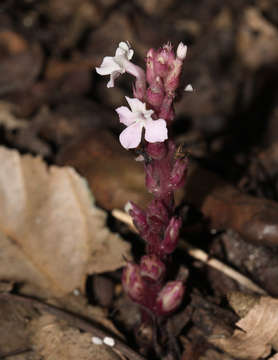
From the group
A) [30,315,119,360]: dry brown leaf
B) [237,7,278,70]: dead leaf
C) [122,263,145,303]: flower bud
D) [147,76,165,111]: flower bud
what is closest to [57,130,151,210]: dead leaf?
[122,263,145,303]: flower bud

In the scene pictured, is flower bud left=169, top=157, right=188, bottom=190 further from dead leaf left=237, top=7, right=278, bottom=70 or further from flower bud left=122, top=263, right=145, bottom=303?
dead leaf left=237, top=7, right=278, bottom=70

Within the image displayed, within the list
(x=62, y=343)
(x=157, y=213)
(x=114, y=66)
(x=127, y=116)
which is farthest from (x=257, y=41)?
(x=62, y=343)

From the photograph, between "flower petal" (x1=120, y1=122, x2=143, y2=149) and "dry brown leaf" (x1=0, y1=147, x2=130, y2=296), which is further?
"dry brown leaf" (x1=0, y1=147, x2=130, y2=296)

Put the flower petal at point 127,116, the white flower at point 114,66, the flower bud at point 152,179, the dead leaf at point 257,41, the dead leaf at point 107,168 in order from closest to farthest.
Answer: the flower petal at point 127,116 < the white flower at point 114,66 < the flower bud at point 152,179 < the dead leaf at point 107,168 < the dead leaf at point 257,41

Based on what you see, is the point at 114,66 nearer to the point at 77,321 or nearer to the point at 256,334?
the point at 77,321

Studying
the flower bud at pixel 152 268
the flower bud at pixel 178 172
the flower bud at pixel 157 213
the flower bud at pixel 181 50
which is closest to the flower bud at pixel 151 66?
the flower bud at pixel 181 50

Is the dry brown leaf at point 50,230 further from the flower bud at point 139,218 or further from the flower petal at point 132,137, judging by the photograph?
the flower petal at point 132,137
